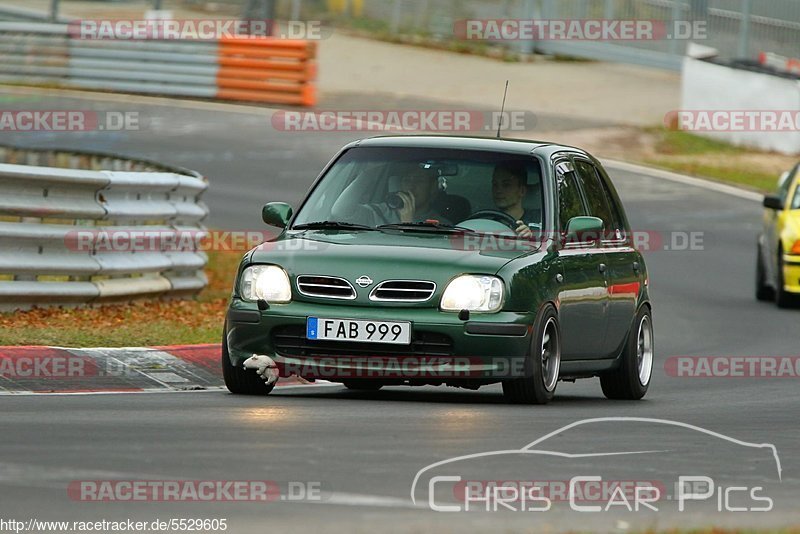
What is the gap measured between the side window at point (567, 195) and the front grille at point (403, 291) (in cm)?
140

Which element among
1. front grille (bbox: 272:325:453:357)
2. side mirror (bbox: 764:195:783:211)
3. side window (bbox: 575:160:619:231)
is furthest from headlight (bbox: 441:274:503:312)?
side mirror (bbox: 764:195:783:211)

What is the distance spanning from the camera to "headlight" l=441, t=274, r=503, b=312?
34.1 ft

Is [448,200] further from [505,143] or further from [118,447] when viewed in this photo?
[118,447]

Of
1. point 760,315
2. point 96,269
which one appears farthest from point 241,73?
point 96,269

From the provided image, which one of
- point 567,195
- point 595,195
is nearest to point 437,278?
point 567,195

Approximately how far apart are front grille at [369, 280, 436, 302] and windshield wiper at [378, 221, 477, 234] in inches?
28.9

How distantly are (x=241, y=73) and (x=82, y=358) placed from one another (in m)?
24.3

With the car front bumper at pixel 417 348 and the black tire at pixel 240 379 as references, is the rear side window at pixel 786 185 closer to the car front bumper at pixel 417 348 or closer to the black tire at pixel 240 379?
the car front bumper at pixel 417 348

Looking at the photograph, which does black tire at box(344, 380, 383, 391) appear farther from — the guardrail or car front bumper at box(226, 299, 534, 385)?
the guardrail

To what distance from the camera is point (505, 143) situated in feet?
38.2

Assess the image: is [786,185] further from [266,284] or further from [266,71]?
[266,71]

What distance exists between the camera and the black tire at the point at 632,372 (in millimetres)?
12383

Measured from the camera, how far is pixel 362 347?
407 inches

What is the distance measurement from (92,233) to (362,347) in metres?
4.97
